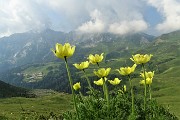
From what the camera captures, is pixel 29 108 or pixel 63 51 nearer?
pixel 63 51

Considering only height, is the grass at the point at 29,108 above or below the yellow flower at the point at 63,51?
below

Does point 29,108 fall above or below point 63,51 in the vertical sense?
below

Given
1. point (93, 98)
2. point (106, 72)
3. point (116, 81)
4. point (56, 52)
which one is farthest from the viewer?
point (116, 81)

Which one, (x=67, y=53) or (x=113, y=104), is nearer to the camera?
(x=67, y=53)

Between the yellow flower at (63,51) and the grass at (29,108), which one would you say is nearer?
the yellow flower at (63,51)

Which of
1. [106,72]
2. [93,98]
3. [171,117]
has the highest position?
[106,72]

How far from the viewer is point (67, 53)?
25.3ft

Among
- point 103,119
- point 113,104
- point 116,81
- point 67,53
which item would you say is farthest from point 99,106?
point 67,53

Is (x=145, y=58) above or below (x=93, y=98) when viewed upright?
above

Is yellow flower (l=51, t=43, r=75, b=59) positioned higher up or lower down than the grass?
higher up

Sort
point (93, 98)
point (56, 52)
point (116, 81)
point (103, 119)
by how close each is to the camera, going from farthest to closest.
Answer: point (116, 81), point (93, 98), point (103, 119), point (56, 52)

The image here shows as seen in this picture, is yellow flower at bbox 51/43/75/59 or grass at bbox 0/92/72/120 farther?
grass at bbox 0/92/72/120

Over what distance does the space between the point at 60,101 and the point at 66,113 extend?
133135mm

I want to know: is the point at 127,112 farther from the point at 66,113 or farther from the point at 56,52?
the point at 56,52
